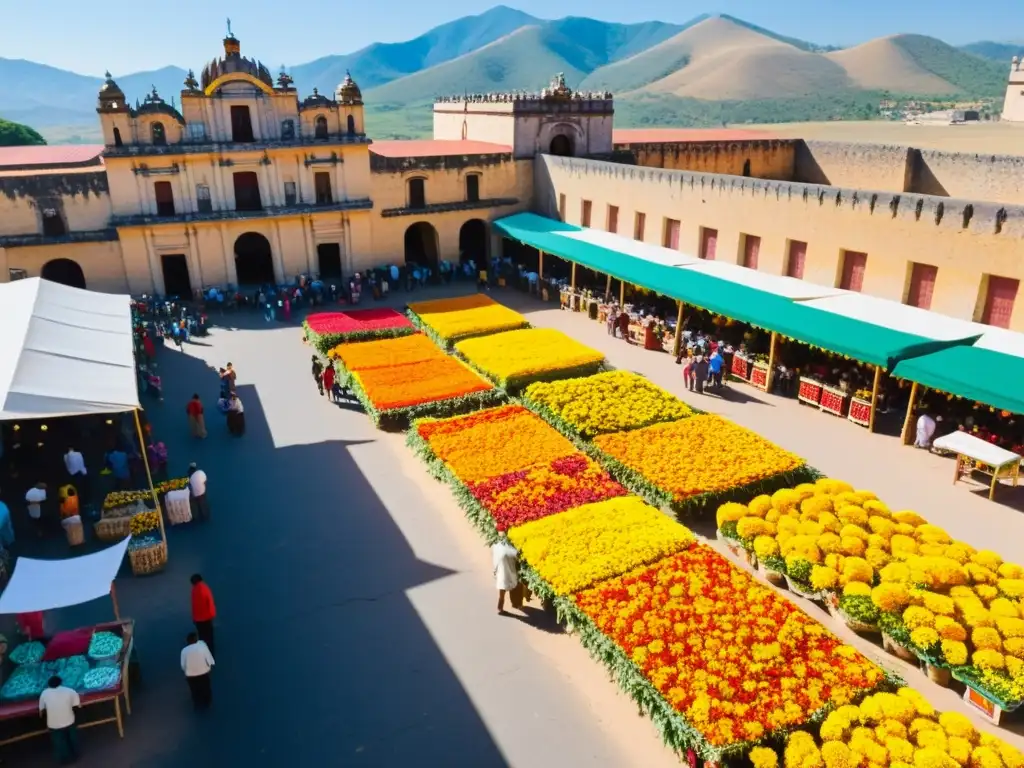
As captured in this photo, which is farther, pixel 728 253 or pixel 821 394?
pixel 728 253

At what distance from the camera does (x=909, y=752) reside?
836cm

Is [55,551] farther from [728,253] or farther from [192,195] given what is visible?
[728,253]

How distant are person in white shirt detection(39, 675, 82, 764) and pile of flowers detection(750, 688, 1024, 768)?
8.20 metres

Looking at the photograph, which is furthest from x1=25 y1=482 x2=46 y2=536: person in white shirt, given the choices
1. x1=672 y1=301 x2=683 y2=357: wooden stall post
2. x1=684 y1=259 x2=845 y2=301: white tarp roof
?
x1=684 y1=259 x2=845 y2=301: white tarp roof

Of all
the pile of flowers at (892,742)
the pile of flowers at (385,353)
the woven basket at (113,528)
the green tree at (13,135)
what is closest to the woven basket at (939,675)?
the pile of flowers at (892,742)

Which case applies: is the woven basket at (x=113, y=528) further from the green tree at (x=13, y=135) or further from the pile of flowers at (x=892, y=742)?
the green tree at (x=13, y=135)

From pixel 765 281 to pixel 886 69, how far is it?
17133 cm

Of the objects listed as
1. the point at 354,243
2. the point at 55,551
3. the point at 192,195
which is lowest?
the point at 55,551

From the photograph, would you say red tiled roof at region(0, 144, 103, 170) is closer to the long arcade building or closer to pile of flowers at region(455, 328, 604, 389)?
the long arcade building

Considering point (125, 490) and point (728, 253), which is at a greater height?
point (728, 253)

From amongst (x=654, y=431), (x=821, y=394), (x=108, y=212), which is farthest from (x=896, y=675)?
(x=108, y=212)

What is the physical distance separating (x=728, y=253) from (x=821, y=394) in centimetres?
780

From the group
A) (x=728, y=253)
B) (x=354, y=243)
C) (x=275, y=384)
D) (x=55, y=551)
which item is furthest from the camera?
(x=354, y=243)

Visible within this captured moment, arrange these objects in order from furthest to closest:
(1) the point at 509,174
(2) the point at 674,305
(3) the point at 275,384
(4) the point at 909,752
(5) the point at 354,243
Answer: (1) the point at 509,174
(5) the point at 354,243
(2) the point at 674,305
(3) the point at 275,384
(4) the point at 909,752
